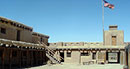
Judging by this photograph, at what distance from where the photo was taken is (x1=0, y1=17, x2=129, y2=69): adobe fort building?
865 inches

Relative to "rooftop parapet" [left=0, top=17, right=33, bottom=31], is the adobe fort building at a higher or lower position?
lower

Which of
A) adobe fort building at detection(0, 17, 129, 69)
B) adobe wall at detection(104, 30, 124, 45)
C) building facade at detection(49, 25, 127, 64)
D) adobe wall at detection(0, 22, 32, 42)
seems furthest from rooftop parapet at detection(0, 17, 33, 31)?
adobe wall at detection(104, 30, 124, 45)

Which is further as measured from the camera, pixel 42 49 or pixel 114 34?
pixel 114 34

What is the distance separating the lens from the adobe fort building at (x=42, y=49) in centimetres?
2197

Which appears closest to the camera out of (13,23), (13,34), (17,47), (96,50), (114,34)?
(17,47)

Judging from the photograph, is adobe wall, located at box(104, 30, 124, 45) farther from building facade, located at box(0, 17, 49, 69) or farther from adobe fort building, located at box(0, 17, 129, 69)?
building facade, located at box(0, 17, 49, 69)

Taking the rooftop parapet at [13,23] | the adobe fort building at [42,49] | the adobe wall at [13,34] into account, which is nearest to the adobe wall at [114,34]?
the adobe fort building at [42,49]

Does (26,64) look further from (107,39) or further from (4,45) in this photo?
(107,39)

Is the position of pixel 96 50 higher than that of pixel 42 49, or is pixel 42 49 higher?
pixel 42 49

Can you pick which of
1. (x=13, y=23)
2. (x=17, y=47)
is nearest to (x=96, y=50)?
(x=13, y=23)

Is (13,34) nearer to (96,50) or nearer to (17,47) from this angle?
(17,47)

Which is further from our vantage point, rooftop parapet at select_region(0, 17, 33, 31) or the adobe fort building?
rooftop parapet at select_region(0, 17, 33, 31)

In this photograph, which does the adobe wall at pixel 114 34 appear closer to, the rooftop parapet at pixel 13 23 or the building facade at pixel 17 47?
the building facade at pixel 17 47

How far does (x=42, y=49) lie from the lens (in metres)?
27.8
